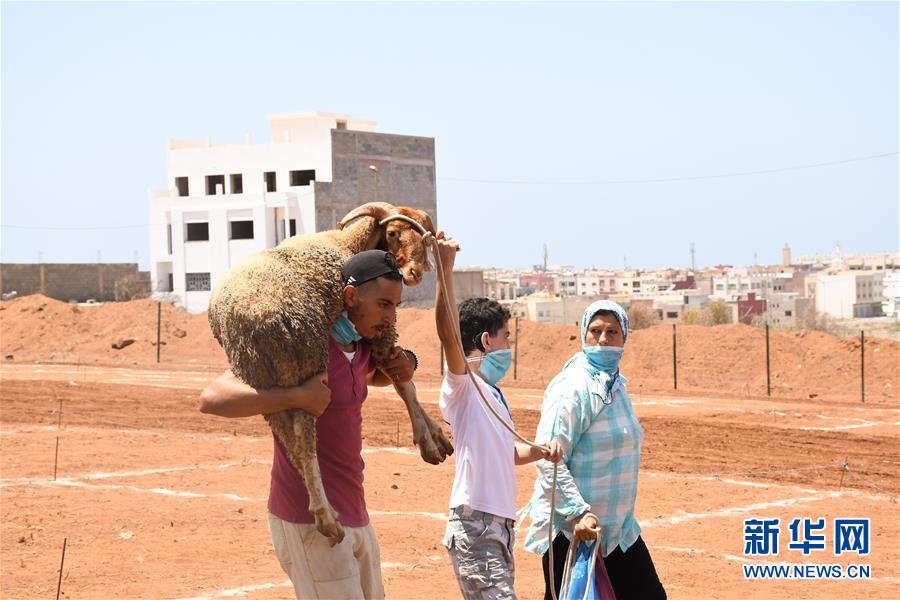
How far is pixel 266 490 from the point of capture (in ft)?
45.8

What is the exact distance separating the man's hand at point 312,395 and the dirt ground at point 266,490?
204 inches

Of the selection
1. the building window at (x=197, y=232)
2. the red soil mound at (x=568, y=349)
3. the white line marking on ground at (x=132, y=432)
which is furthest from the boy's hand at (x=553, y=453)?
the building window at (x=197, y=232)

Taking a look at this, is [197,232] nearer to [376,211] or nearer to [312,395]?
[376,211]

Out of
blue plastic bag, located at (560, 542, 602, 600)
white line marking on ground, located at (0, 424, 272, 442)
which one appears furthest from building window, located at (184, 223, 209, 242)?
blue plastic bag, located at (560, 542, 602, 600)

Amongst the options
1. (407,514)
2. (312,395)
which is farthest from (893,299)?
(312,395)

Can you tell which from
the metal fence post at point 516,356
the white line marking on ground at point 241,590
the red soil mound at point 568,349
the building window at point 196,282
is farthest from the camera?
the building window at point 196,282

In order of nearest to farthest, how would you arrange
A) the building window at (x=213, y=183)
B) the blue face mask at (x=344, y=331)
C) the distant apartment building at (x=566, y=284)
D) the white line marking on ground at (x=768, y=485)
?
the blue face mask at (x=344, y=331)
the white line marking on ground at (x=768, y=485)
the building window at (x=213, y=183)
the distant apartment building at (x=566, y=284)

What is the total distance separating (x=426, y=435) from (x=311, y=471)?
27.8 inches

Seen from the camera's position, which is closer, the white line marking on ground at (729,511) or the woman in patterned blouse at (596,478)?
the woman in patterned blouse at (596,478)

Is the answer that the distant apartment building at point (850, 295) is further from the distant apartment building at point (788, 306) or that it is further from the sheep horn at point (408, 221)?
the sheep horn at point (408, 221)

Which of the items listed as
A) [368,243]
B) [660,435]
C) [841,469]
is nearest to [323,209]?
[660,435]

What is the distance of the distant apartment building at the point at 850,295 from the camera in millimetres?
91750

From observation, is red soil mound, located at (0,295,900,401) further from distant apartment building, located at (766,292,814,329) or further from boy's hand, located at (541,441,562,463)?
distant apartment building, located at (766,292,814,329)

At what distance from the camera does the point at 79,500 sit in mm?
12891
